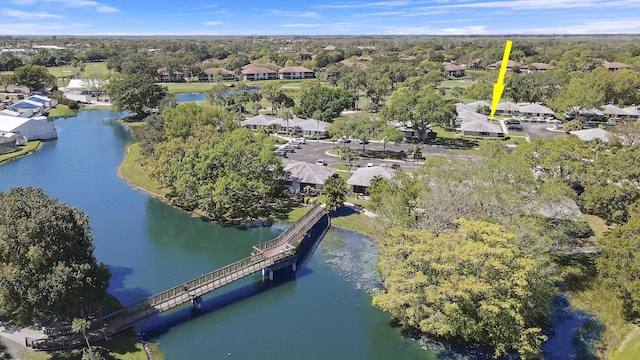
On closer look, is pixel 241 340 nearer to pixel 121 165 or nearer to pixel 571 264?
pixel 571 264

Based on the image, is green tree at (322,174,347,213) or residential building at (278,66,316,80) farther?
residential building at (278,66,316,80)

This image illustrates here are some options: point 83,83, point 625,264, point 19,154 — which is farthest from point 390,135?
point 83,83

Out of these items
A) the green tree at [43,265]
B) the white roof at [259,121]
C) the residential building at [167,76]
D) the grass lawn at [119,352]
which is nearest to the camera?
the green tree at [43,265]

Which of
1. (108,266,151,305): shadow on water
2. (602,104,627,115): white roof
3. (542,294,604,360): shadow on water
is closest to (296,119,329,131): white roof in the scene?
(108,266,151,305): shadow on water

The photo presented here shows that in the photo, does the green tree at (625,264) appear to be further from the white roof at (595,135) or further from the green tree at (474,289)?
the white roof at (595,135)

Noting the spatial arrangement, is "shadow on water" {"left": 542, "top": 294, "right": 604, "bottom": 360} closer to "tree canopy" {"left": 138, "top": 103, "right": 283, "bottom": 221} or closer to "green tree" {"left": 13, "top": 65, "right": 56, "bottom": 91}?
"tree canopy" {"left": 138, "top": 103, "right": 283, "bottom": 221}

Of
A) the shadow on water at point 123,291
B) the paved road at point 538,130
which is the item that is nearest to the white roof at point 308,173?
the shadow on water at point 123,291
